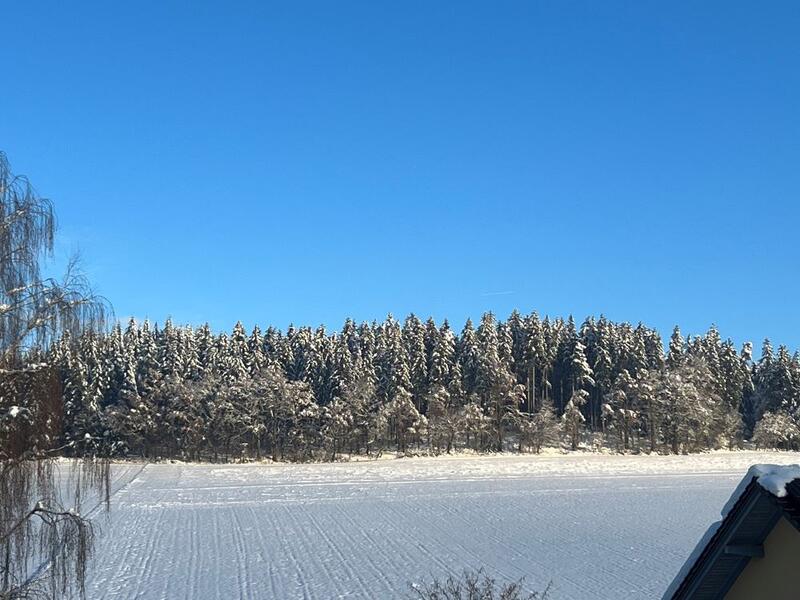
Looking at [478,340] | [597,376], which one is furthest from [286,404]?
[597,376]

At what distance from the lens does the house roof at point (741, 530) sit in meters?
4.93

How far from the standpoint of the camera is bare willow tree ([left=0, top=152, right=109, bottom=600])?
34.8 feet

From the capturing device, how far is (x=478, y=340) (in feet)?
290

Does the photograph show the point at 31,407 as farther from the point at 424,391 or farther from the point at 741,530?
the point at 424,391

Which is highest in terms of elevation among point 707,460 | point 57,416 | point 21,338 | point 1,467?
point 21,338

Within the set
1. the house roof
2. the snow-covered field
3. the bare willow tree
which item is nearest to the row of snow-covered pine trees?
the snow-covered field

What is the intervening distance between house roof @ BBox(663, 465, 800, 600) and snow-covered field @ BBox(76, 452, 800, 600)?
14.3m

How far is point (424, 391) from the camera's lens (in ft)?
275

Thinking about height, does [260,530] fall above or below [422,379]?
below

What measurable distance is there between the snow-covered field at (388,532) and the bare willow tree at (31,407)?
30.3 feet

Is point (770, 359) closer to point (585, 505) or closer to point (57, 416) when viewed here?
point (585, 505)

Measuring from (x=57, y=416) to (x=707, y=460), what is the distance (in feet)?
233

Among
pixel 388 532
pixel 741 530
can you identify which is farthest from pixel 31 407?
pixel 388 532

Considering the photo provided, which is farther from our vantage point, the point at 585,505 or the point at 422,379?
the point at 422,379
